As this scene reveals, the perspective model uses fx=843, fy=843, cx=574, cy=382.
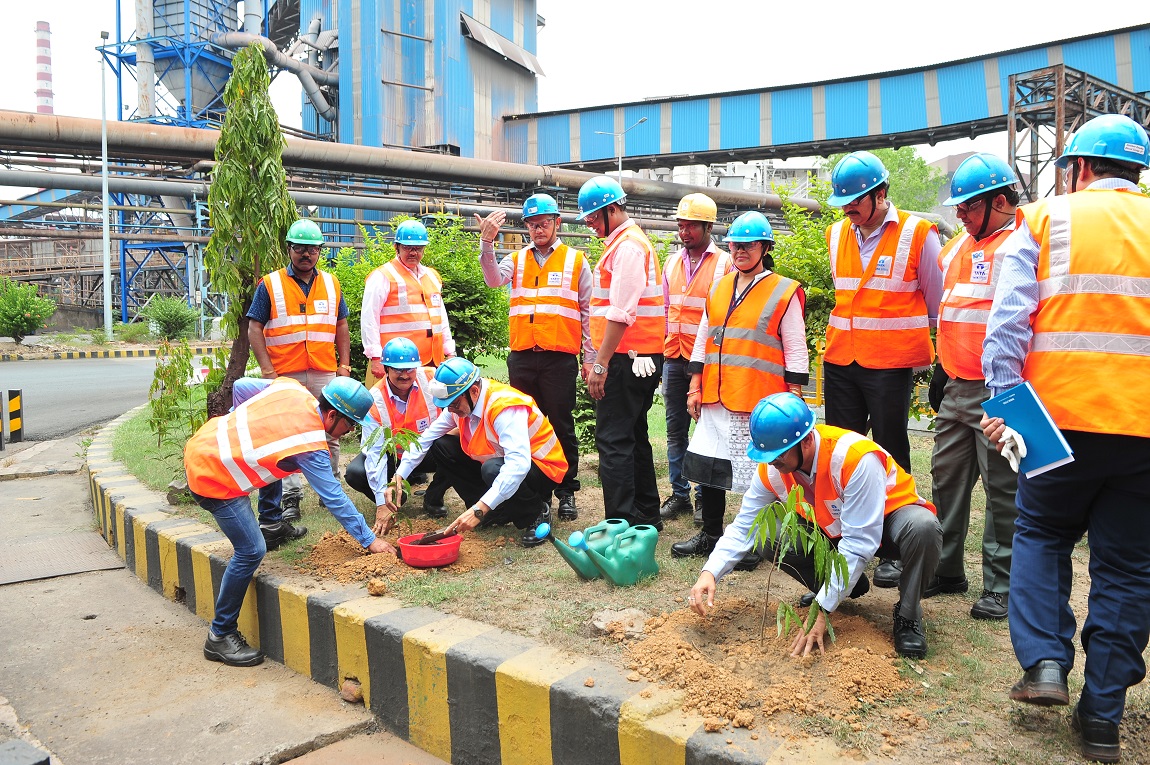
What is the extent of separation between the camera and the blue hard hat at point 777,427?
2.89 meters

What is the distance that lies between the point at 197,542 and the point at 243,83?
348 cm

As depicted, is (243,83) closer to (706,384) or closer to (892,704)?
(706,384)

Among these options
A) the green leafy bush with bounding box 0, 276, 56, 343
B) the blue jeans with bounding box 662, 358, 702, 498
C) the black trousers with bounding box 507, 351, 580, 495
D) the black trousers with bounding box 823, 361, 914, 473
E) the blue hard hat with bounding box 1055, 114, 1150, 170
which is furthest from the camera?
the green leafy bush with bounding box 0, 276, 56, 343

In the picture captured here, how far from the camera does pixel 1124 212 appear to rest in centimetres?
249

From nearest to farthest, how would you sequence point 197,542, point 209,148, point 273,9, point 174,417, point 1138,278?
point 1138,278, point 197,542, point 174,417, point 209,148, point 273,9

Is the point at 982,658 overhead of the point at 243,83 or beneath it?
beneath

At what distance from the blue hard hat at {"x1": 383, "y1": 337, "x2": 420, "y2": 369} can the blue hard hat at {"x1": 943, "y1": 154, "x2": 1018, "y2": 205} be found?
2.86 meters

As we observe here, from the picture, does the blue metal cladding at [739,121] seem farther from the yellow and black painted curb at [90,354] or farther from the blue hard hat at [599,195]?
the blue hard hat at [599,195]

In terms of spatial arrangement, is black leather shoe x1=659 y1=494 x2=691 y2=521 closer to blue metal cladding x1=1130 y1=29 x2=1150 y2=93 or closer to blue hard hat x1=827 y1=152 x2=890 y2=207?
blue hard hat x1=827 y1=152 x2=890 y2=207

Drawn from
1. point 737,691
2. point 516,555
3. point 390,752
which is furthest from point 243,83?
point 737,691

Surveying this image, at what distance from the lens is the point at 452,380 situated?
4340mm

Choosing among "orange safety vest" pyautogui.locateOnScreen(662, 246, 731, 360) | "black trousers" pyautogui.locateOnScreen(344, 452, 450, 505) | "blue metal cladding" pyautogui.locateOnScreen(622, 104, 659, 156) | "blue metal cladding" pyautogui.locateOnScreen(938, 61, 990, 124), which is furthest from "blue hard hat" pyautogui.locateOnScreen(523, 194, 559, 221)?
"blue metal cladding" pyautogui.locateOnScreen(622, 104, 659, 156)

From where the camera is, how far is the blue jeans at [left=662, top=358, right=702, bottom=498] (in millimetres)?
5191

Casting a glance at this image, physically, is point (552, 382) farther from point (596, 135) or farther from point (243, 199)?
point (596, 135)
